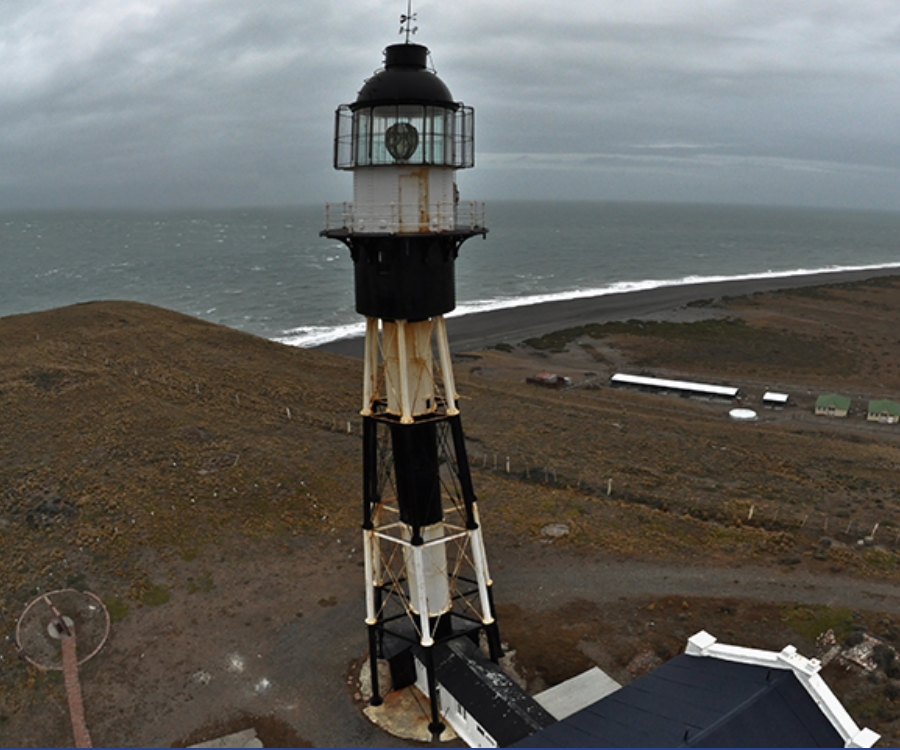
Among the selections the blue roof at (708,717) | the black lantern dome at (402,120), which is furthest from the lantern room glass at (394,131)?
the blue roof at (708,717)

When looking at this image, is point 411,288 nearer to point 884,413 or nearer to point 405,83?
point 405,83

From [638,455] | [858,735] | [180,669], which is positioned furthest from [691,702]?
[638,455]

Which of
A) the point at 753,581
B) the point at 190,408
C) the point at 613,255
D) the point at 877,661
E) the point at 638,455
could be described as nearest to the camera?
the point at 877,661

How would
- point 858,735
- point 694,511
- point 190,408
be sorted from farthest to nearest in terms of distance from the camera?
point 190,408 < point 694,511 < point 858,735

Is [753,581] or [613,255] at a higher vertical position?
[613,255]

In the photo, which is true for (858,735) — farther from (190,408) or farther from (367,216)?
(190,408)

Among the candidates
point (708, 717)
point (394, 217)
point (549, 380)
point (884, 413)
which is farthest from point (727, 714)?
point (884, 413)

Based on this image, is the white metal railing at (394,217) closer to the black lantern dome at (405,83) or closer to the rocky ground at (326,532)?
the black lantern dome at (405,83)
